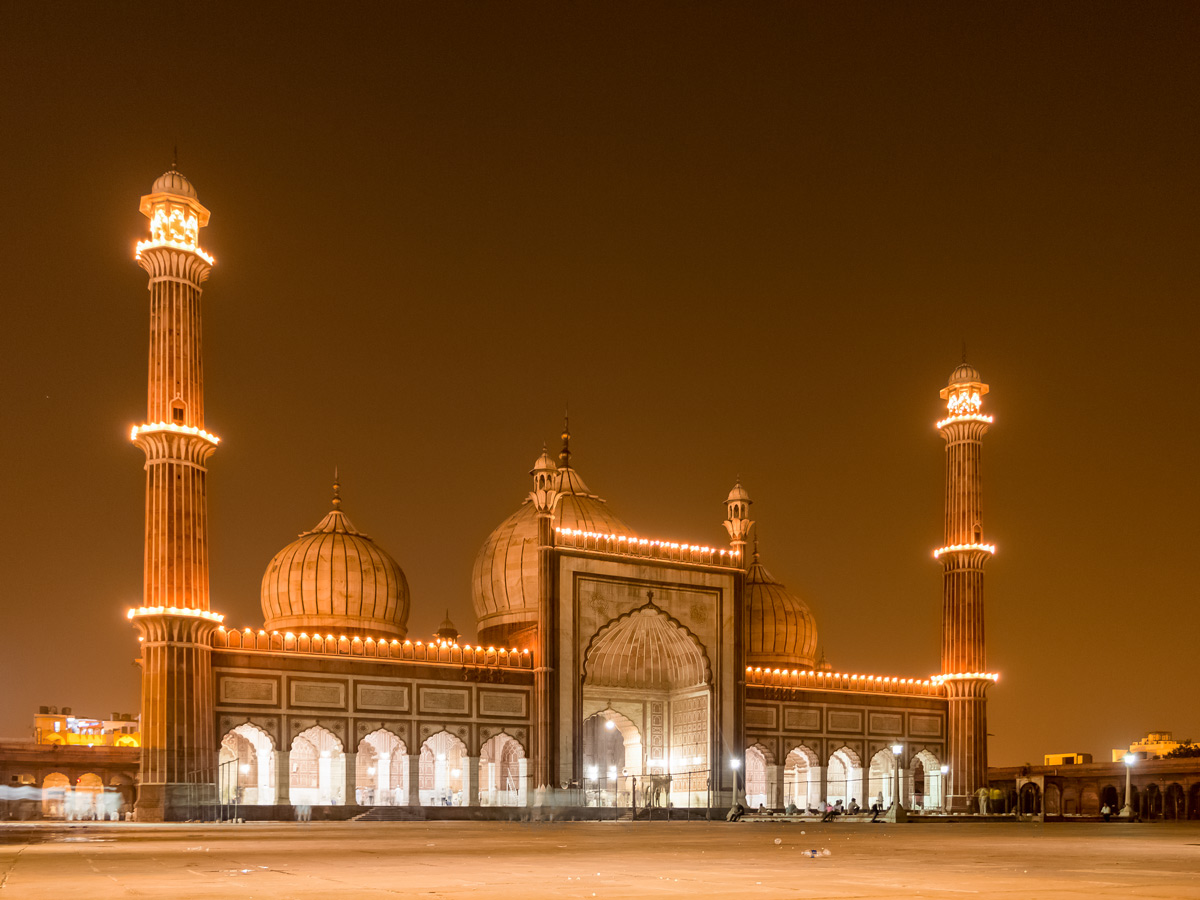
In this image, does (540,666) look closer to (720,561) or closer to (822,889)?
(720,561)

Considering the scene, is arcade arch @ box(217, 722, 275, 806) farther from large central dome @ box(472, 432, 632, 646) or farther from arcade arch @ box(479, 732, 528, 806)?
large central dome @ box(472, 432, 632, 646)

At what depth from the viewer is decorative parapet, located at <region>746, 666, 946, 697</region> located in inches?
1586

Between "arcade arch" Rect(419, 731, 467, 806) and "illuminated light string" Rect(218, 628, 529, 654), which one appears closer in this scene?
"illuminated light string" Rect(218, 628, 529, 654)

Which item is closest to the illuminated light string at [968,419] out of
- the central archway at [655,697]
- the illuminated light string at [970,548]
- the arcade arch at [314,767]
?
the illuminated light string at [970,548]

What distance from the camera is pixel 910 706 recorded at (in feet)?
139

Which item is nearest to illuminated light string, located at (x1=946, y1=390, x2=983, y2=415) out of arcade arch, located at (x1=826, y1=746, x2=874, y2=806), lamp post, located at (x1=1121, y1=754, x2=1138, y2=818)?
arcade arch, located at (x1=826, y1=746, x2=874, y2=806)

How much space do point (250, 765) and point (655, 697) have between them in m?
12.4

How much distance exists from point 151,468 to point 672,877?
78.7ft

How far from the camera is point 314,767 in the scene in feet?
120

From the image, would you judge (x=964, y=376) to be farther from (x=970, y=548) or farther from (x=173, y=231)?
(x=173, y=231)

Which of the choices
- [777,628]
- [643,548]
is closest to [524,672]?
[643,548]

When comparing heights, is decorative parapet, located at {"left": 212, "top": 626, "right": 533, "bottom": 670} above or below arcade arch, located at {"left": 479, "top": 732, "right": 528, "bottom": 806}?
above

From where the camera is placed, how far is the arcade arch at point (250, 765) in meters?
34.4

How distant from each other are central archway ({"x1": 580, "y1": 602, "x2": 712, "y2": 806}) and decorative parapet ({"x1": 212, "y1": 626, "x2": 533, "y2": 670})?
3578 mm
